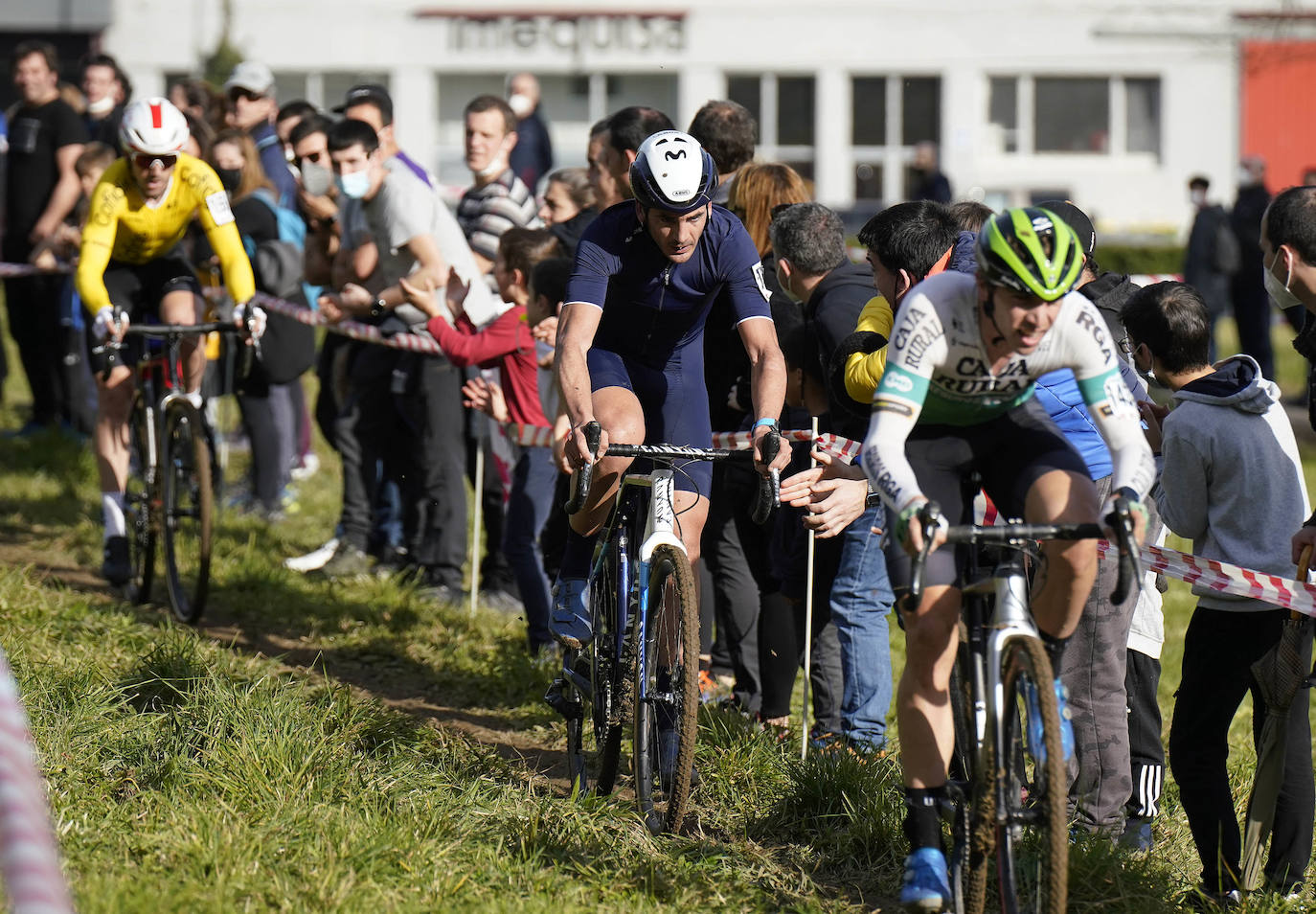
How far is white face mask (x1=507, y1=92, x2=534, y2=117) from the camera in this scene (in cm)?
1333

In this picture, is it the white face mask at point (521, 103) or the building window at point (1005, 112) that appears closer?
the white face mask at point (521, 103)

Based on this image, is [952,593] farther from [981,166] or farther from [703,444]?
[981,166]

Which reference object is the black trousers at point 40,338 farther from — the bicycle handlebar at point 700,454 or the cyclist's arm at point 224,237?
the bicycle handlebar at point 700,454

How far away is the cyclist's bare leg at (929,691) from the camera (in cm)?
423

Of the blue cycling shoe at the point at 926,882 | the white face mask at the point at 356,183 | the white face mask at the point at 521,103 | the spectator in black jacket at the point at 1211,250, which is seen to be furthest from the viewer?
the spectator in black jacket at the point at 1211,250

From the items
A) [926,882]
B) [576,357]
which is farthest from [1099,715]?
[576,357]

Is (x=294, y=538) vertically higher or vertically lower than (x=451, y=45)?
lower

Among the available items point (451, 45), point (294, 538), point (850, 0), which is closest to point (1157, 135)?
point (850, 0)

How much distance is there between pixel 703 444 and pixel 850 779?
4.16 feet

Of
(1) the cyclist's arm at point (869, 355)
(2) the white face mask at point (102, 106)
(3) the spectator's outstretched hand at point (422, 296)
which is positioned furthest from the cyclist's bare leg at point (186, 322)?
(2) the white face mask at point (102, 106)

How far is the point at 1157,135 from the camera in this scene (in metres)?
39.7

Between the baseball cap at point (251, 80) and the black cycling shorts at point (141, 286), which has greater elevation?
the baseball cap at point (251, 80)

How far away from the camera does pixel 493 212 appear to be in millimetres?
8781

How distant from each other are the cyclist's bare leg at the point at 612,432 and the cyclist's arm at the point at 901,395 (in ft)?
4.09
